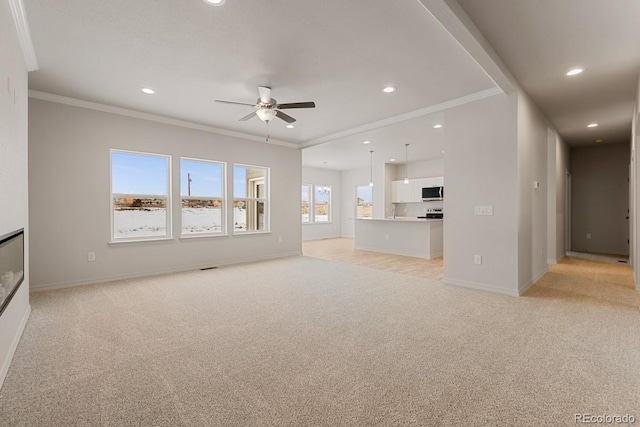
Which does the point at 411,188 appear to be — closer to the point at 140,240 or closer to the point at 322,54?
the point at 322,54

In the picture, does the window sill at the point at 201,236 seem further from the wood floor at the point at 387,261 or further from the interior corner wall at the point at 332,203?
the interior corner wall at the point at 332,203

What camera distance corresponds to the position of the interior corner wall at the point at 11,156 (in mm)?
2059

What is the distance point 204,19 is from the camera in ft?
8.22

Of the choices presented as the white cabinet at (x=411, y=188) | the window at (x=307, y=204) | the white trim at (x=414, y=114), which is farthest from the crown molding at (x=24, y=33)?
the white cabinet at (x=411, y=188)

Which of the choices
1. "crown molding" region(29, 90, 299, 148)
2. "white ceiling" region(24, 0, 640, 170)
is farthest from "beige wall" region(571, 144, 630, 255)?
"crown molding" region(29, 90, 299, 148)

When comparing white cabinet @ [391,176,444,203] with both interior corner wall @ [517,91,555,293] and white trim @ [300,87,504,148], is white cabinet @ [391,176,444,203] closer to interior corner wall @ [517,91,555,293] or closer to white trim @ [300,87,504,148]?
interior corner wall @ [517,91,555,293]

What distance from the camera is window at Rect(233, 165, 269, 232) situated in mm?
6406

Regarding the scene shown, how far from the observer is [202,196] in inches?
227

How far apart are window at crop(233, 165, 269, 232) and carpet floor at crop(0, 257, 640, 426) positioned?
270cm

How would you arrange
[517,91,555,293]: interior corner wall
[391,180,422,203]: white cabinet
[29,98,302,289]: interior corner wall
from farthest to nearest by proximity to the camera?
[391,180,422,203]: white cabinet
[29,98,302,289]: interior corner wall
[517,91,555,293]: interior corner wall

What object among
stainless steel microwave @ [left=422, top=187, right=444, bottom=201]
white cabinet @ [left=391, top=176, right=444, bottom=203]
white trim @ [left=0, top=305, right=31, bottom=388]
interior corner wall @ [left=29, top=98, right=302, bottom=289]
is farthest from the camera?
white cabinet @ [left=391, top=176, right=444, bottom=203]

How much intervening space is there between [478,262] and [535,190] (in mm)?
1655
